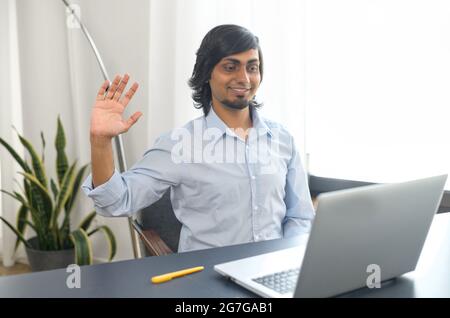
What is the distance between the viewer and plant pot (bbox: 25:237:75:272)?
9.37 feet

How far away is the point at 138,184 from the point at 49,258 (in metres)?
1.55

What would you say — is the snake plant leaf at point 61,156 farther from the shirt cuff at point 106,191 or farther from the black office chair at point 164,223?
the shirt cuff at point 106,191

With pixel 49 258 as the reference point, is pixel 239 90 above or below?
above

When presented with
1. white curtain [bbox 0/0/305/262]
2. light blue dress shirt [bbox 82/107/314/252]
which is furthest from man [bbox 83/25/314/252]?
white curtain [bbox 0/0/305/262]

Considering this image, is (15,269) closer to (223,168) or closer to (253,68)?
(223,168)

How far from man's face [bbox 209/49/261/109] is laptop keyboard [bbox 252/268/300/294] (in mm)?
798

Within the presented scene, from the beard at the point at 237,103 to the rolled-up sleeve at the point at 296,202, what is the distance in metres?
0.25

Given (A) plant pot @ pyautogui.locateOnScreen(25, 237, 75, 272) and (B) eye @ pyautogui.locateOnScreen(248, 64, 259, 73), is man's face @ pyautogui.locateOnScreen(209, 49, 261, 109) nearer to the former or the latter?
(B) eye @ pyautogui.locateOnScreen(248, 64, 259, 73)

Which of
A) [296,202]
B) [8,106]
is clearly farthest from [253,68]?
[8,106]

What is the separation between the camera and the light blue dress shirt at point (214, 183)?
1633mm

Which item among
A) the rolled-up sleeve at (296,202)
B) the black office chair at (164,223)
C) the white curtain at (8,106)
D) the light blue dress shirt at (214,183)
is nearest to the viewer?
the light blue dress shirt at (214,183)

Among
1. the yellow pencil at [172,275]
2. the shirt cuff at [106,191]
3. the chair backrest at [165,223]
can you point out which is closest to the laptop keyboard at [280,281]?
the yellow pencil at [172,275]

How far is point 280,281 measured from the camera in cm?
98

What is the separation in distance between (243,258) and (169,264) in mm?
166
